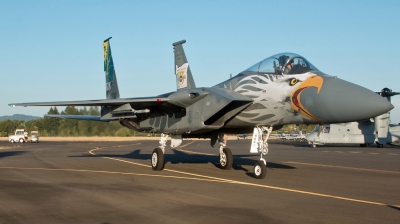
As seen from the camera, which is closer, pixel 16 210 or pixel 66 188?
pixel 16 210

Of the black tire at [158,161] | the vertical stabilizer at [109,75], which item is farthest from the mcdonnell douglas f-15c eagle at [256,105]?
the vertical stabilizer at [109,75]

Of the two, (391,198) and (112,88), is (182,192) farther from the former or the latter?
(112,88)

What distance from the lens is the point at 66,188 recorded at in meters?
10.5

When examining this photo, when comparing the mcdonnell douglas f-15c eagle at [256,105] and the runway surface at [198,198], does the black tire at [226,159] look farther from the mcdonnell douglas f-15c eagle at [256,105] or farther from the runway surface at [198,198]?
the runway surface at [198,198]

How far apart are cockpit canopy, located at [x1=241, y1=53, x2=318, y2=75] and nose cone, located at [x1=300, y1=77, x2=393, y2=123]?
85 centimetres

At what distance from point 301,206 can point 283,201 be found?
625 millimetres

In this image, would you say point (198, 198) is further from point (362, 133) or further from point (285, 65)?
point (362, 133)

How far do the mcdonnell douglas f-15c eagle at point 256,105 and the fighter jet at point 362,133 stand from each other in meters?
25.6

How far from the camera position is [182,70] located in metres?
18.7

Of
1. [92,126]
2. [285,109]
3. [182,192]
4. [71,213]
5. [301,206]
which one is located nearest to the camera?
[71,213]

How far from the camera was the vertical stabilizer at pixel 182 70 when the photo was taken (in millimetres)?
18219

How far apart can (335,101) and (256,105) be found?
280 centimetres

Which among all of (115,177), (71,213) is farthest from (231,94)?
(71,213)

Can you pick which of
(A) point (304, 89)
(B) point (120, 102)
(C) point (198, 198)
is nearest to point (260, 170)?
(A) point (304, 89)
